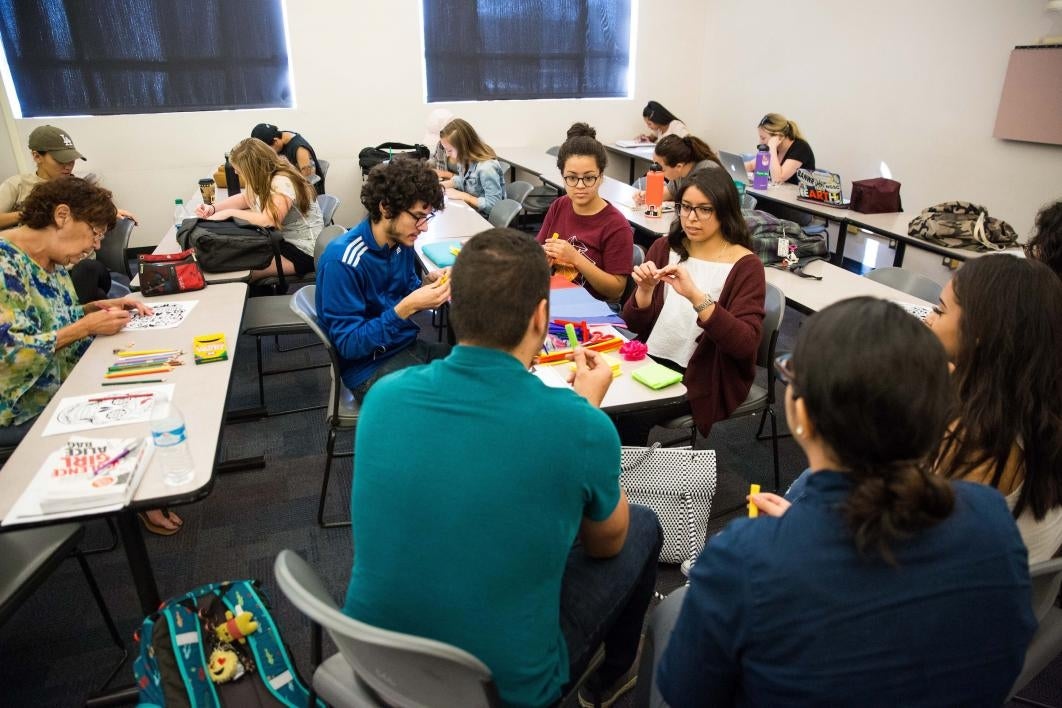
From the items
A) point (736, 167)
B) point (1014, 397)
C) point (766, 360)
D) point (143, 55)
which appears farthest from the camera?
point (143, 55)

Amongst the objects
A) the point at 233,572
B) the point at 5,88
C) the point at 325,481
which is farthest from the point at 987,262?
the point at 5,88

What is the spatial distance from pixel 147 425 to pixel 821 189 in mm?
4305

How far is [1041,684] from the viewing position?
2.00m

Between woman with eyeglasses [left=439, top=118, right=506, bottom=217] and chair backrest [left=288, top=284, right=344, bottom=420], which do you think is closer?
chair backrest [left=288, top=284, right=344, bottom=420]

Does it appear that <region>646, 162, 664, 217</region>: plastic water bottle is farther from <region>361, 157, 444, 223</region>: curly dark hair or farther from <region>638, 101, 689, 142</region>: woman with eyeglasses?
<region>638, 101, 689, 142</region>: woman with eyeglasses

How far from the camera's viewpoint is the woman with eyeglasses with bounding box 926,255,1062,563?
4.46 ft

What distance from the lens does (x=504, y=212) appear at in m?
4.10

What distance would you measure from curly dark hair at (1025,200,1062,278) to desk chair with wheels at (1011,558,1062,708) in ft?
3.96

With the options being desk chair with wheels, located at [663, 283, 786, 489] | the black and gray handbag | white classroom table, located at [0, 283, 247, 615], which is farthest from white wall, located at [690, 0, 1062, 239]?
white classroom table, located at [0, 283, 247, 615]

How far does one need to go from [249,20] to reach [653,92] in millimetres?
4059

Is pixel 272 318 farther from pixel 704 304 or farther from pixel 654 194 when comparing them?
pixel 654 194

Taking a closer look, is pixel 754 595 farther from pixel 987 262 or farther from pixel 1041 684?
pixel 1041 684

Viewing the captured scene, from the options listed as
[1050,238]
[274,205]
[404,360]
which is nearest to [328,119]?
[274,205]

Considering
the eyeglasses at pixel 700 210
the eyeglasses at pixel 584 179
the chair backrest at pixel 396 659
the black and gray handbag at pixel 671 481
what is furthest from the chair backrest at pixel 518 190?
the chair backrest at pixel 396 659
